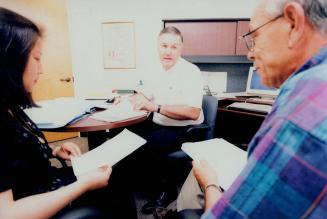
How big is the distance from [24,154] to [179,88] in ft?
4.53

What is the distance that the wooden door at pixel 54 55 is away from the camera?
9.56 ft

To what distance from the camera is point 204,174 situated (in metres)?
0.86

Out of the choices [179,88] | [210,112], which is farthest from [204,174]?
[179,88]

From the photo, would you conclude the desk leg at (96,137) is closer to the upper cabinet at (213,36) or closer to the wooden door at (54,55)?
the upper cabinet at (213,36)

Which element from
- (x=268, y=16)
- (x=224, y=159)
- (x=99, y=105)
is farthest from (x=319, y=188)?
(x=99, y=105)

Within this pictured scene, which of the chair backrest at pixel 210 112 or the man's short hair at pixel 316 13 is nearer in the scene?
the man's short hair at pixel 316 13

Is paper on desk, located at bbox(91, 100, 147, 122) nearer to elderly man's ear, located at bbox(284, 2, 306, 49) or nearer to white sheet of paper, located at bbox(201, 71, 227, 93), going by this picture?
elderly man's ear, located at bbox(284, 2, 306, 49)

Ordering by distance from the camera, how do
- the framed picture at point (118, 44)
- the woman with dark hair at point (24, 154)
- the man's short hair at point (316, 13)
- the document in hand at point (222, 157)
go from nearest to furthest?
the man's short hair at point (316, 13), the woman with dark hair at point (24, 154), the document in hand at point (222, 157), the framed picture at point (118, 44)

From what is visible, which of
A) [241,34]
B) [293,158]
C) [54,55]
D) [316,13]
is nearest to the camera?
[293,158]

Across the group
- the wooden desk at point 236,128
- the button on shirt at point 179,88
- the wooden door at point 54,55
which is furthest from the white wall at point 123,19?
the wooden desk at point 236,128

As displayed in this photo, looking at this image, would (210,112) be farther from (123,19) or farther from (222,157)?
(123,19)

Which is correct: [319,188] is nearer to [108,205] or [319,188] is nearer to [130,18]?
[108,205]

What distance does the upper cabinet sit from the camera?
99.6 inches

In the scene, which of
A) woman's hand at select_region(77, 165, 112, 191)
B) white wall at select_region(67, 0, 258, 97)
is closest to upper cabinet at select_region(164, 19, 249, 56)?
white wall at select_region(67, 0, 258, 97)
